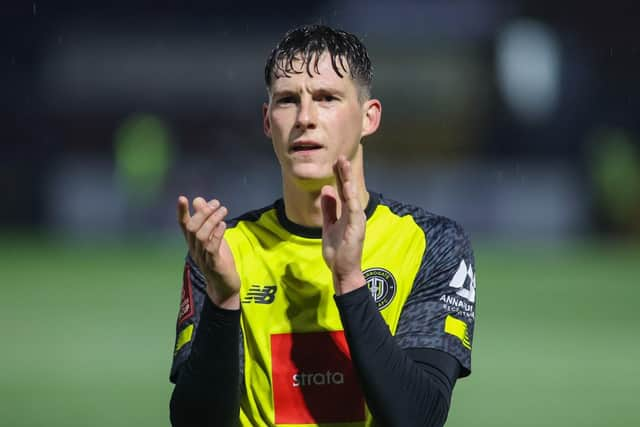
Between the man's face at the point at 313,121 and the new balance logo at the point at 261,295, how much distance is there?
40 cm

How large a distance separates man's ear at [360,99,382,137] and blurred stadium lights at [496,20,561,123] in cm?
2361

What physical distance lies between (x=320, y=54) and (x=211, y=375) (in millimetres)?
1146

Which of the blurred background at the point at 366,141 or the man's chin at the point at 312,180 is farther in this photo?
the blurred background at the point at 366,141

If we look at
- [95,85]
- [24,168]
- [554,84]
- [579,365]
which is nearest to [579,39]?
[554,84]

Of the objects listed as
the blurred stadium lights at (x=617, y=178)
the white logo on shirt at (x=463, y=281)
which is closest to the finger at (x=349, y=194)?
the white logo on shirt at (x=463, y=281)

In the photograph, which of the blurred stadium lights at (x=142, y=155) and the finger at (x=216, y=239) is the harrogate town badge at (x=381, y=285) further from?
the blurred stadium lights at (x=142, y=155)

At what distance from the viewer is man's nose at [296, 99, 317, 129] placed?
12.4 feet

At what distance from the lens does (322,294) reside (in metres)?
3.94

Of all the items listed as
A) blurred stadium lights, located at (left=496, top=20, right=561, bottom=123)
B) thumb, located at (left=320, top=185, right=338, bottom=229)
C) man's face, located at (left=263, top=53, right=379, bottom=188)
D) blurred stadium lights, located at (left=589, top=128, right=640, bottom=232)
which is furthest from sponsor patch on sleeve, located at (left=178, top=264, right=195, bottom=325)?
blurred stadium lights, located at (left=496, top=20, right=561, bottom=123)

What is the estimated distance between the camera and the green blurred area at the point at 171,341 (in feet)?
27.7

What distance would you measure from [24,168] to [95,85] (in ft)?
10.1

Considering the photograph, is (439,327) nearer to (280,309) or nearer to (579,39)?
(280,309)

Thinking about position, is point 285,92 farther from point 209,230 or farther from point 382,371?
point 382,371

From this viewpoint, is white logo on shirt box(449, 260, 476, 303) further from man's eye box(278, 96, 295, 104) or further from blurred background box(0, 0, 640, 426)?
blurred background box(0, 0, 640, 426)
